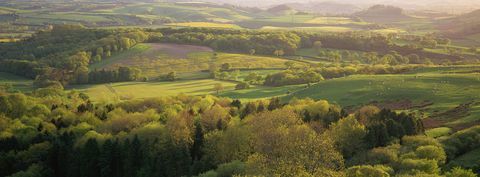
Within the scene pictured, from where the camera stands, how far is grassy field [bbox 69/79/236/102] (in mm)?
135500

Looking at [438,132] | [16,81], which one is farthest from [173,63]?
[438,132]

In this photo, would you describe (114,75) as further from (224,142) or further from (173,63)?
(224,142)

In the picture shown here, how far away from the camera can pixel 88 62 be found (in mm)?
188500

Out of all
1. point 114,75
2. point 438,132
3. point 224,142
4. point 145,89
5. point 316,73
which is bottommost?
point 145,89

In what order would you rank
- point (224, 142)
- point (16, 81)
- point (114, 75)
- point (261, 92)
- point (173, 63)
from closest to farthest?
point (224, 142) < point (261, 92) < point (114, 75) < point (16, 81) < point (173, 63)

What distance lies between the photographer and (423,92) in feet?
362

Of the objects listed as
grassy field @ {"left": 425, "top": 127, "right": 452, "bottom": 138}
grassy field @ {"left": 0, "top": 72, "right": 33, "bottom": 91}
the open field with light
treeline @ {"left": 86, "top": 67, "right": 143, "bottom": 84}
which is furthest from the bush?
grassy field @ {"left": 425, "top": 127, "right": 452, "bottom": 138}

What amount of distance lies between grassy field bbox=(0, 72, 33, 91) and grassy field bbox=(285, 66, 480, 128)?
85.6 metres

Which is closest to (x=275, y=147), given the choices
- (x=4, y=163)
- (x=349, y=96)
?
(x=4, y=163)

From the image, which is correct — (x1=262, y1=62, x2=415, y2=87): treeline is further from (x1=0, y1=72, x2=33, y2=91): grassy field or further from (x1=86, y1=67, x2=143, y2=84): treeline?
(x1=0, y1=72, x2=33, y2=91): grassy field

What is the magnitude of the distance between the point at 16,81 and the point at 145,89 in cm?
5204

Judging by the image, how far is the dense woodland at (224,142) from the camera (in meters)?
57.5

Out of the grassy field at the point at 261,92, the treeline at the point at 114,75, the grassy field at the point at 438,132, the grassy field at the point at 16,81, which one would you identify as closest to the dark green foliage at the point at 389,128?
the grassy field at the point at 438,132

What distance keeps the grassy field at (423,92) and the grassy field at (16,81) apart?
281 ft
